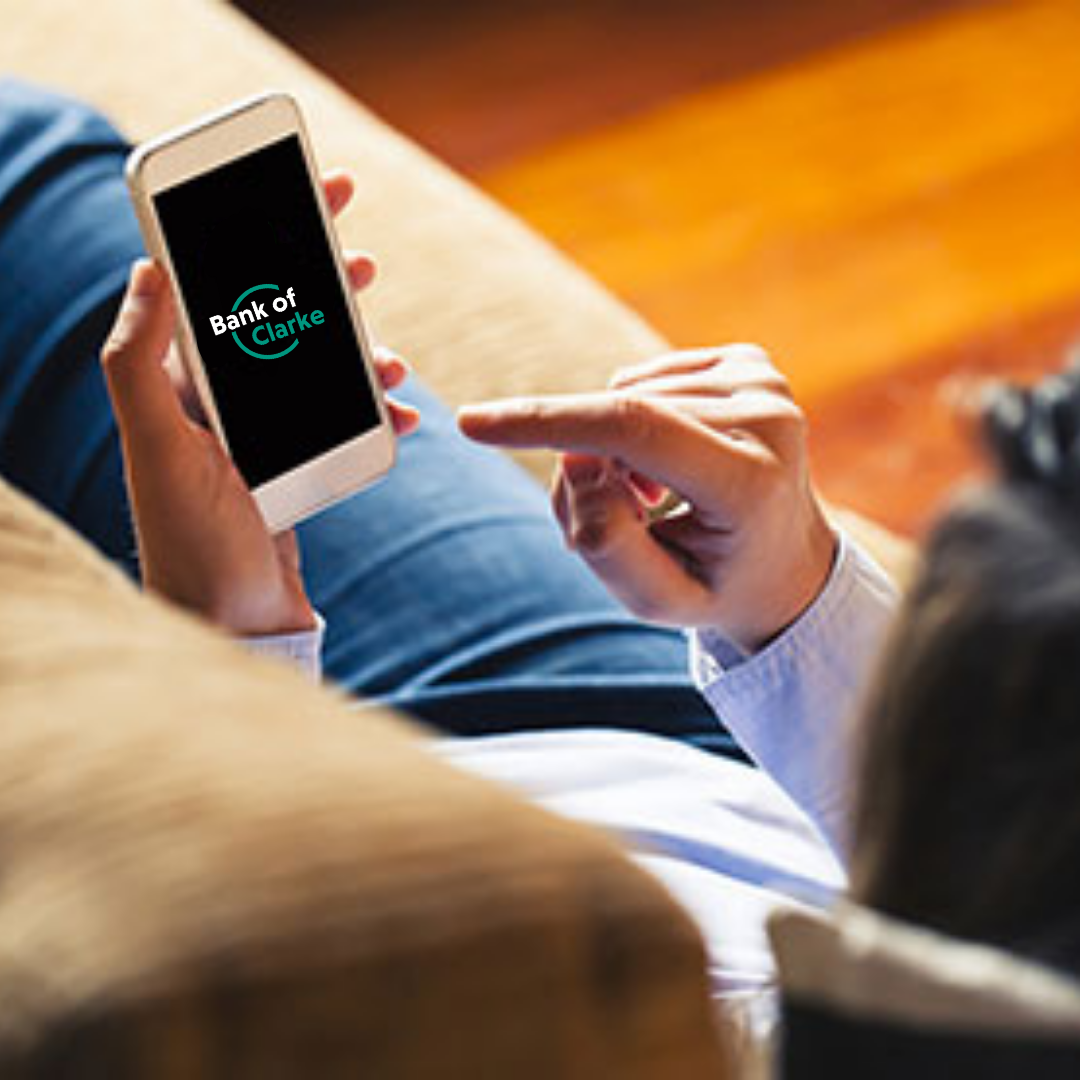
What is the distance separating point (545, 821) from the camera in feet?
1.23

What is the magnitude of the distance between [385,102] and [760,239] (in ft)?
1.83

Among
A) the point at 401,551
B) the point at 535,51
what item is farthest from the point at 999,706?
the point at 535,51

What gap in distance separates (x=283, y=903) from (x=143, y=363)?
1.34 feet

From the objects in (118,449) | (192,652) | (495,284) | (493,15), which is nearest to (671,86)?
(493,15)

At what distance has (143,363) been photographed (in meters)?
0.73

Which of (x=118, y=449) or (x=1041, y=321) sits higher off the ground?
(x=118, y=449)

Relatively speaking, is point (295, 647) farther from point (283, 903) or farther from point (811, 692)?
point (283, 903)

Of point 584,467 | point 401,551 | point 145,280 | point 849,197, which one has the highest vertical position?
point 145,280

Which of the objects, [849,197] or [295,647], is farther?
[849,197]

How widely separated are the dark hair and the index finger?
382 millimetres

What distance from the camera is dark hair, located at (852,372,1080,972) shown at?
13.6 inches

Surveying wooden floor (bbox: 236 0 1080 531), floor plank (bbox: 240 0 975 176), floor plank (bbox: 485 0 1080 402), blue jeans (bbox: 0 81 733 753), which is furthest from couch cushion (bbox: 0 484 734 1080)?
floor plank (bbox: 240 0 975 176)

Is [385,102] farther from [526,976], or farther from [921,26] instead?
[526,976]

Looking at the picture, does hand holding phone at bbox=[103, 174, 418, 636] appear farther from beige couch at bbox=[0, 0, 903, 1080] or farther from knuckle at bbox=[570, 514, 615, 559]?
beige couch at bbox=[0, 0, 903, 1080]
